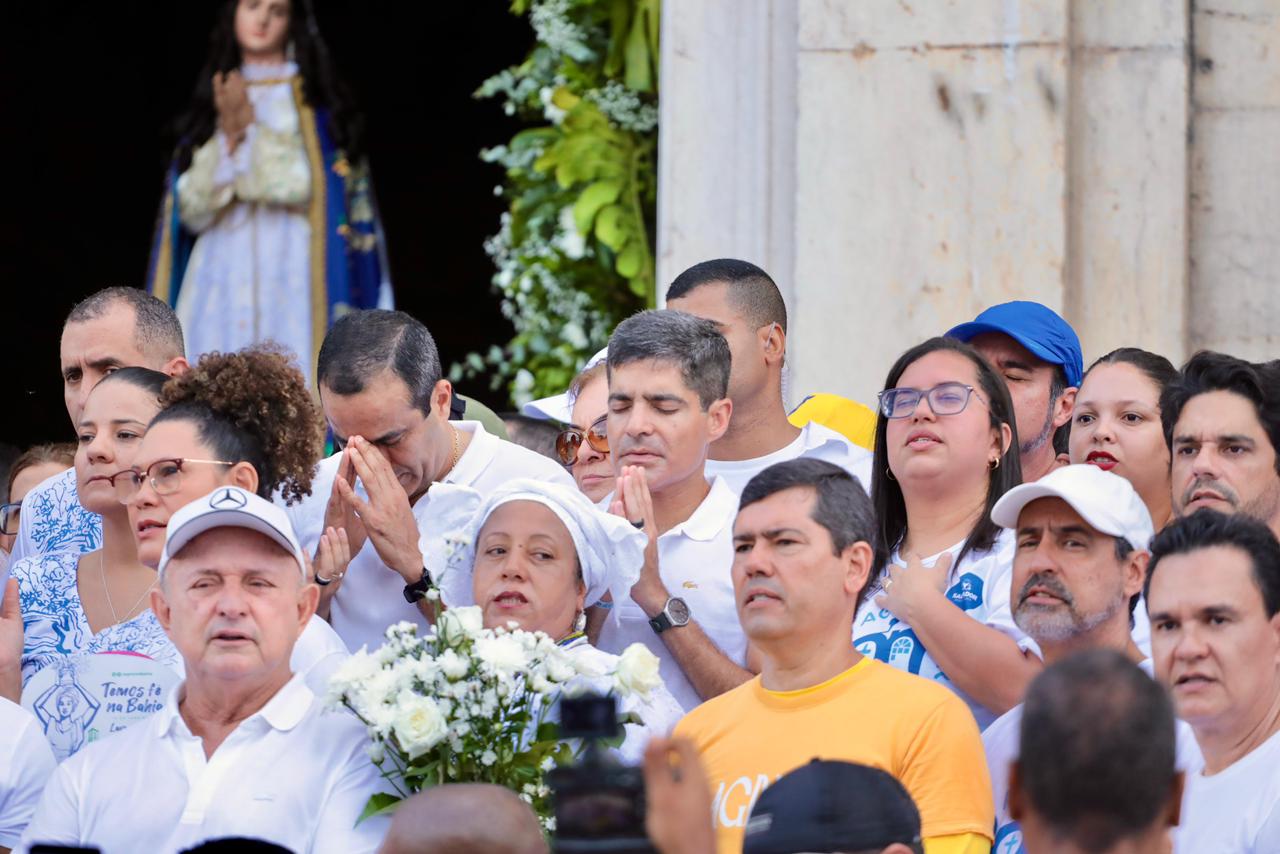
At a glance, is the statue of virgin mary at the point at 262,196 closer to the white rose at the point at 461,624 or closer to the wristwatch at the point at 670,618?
the wristwatch at the point at 670,618

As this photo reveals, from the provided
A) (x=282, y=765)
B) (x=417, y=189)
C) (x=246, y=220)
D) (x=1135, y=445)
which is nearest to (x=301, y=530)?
(x=282, y=765)

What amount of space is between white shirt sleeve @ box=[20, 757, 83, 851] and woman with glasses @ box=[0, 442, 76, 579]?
2.32 meters

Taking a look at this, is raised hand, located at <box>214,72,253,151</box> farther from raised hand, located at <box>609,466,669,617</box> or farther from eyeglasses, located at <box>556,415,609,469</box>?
raised hand, located at <box>609,466,669,617</box>

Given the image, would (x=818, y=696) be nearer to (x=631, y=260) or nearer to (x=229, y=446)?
(x=229, y=446)

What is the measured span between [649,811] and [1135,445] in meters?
3.59

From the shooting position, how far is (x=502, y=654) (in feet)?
15.5

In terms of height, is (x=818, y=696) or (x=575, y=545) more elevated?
(x=575, y=545)

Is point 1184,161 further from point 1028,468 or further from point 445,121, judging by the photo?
point 445,121

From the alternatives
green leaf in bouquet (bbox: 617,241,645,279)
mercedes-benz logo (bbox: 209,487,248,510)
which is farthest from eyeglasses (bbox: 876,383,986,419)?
green leaf in bouquet (bbox: 617,241,645,279)

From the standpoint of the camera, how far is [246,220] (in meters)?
11.1

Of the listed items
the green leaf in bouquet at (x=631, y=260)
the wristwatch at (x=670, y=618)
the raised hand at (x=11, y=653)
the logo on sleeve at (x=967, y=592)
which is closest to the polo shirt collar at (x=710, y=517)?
the wristwatch at (x=670, y=618)

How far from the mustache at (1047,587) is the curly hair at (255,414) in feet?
6.42

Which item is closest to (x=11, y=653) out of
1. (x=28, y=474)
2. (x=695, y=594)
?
(x=695, y=594)

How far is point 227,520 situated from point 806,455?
81.7 inches
